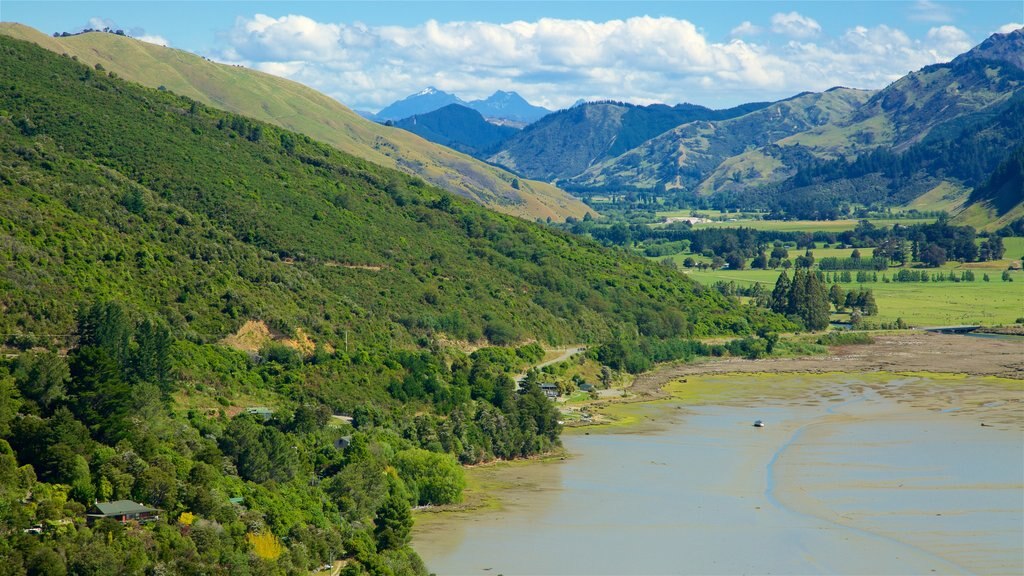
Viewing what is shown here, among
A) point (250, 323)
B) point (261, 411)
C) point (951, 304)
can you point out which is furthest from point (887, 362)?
point (261, 411)

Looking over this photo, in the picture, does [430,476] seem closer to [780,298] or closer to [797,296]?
[797,296]

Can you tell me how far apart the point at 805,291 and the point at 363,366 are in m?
77.8

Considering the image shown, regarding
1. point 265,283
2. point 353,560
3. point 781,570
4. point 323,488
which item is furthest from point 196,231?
point 781,570

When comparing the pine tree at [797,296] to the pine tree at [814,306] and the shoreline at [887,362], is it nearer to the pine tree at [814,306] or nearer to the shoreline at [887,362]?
the pine tree at [814,306]

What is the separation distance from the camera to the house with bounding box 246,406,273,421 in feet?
260

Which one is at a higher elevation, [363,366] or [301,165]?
[301,165]

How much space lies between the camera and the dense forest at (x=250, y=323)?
56.6m

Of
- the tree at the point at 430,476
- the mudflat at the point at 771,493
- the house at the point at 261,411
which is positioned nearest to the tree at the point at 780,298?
the mudflat at the point at 771,493

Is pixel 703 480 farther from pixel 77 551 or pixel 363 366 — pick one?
pixel 77 551

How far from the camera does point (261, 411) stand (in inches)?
3236

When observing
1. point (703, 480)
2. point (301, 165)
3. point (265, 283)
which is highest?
point (301, 165)

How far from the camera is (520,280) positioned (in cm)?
14225

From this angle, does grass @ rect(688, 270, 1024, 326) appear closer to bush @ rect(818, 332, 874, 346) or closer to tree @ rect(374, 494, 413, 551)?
bush @ rect(818, 332, 874, 346)

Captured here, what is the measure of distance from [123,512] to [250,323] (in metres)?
47.4
